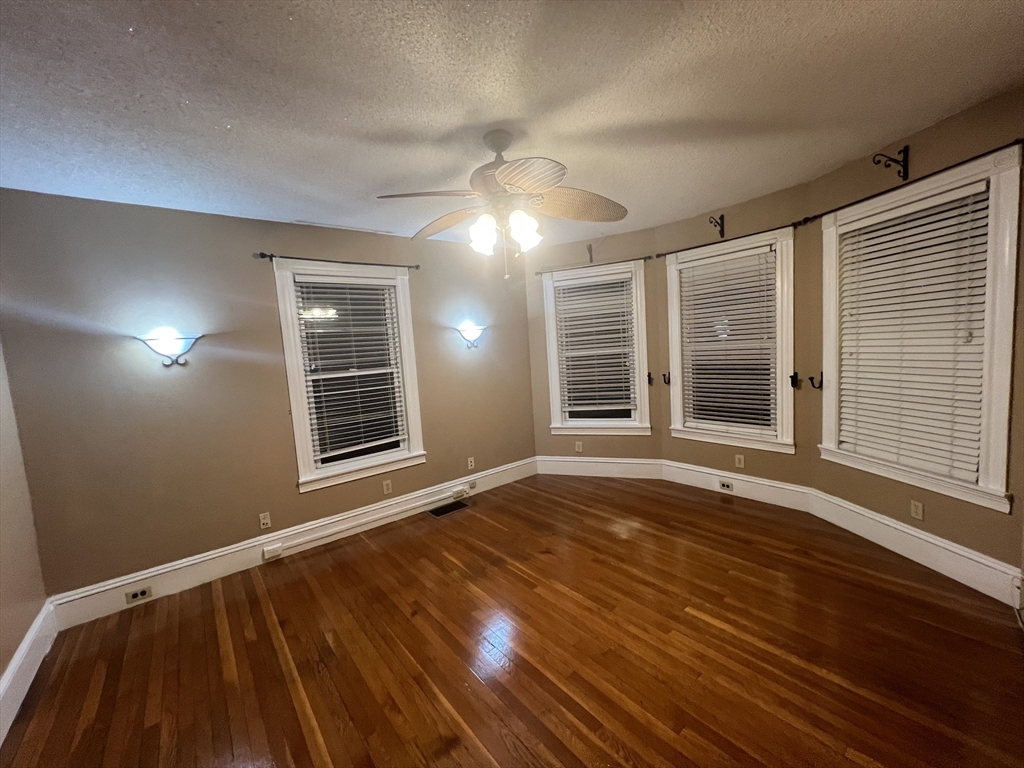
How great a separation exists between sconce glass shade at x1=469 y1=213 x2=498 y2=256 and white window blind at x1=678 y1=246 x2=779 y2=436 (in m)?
2.42

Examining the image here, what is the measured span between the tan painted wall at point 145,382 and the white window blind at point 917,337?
3.80m

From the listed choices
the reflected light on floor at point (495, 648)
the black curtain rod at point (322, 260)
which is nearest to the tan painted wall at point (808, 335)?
the black curtain rod at point (322, 260)

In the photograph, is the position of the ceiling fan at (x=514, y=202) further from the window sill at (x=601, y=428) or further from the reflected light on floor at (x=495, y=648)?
the window sill at (x=601, y=428)

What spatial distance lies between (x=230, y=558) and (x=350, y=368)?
169 cm

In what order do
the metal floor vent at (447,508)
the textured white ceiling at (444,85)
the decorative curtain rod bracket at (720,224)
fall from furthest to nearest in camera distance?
the metal floor vent at (447,508) < the decorative curtain rod bracket at (720,224) < the textured white ceiling at (444,85)

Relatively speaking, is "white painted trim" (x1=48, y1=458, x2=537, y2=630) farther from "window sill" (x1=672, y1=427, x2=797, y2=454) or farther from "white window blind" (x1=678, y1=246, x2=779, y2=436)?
"white window blind" (x1=678, y1=246, x2=779, y2=436)

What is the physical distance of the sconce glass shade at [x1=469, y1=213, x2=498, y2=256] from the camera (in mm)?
2103

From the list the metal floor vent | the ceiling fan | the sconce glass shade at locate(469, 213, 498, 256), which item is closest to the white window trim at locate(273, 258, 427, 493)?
the metal floor vent

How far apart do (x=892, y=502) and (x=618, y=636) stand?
2.15 m

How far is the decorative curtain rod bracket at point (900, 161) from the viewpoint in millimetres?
2365

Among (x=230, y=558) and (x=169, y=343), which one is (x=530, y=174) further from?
(x=230, y=558)

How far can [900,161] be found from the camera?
7.86ft

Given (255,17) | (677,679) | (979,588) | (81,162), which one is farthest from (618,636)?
(81,162)

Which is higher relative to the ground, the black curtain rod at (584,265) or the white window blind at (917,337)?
the black curtain rod at (584,265)
